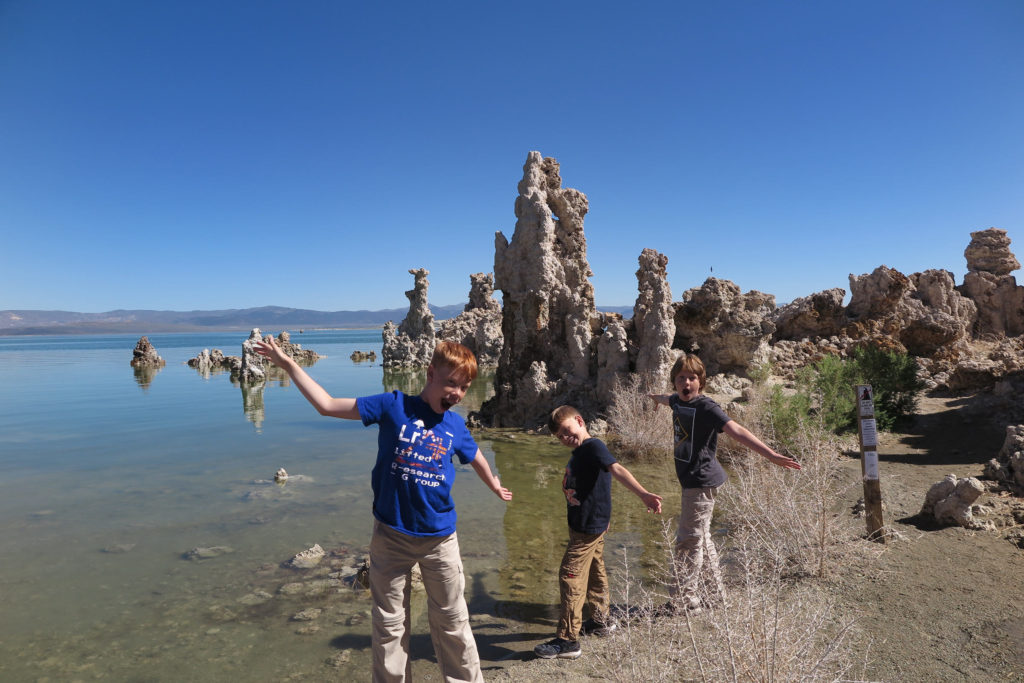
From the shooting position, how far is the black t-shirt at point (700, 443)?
399 cm

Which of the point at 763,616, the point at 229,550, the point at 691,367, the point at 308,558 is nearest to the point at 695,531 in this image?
the point at 691,367

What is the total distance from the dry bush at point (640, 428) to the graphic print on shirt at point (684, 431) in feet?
20.3

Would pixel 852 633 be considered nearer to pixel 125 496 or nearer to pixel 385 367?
pixel 125 496

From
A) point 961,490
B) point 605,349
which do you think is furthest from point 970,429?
point 605,349

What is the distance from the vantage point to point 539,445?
12.6m

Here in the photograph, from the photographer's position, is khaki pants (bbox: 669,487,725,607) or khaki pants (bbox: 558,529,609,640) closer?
khaki pants (bbox: 558,529,609,640)

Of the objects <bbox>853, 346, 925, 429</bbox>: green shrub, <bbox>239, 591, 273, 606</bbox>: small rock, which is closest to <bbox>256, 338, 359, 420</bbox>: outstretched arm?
<bbox>239, 591, 273, 606</bbox>: small rock

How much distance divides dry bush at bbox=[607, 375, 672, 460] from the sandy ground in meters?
4.32

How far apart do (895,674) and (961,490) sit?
3.26 metres

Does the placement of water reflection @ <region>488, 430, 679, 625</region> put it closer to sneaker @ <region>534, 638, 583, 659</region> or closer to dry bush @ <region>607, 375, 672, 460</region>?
dry bush @ <region>607, 375, 672, 460</region>

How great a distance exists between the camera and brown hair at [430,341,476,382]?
2904 mm

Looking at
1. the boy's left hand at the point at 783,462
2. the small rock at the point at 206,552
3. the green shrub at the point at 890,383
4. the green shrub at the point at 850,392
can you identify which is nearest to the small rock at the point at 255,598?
the small rock at the point at 206,552

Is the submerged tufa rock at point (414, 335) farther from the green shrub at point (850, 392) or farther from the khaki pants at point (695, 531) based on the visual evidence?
the khaki pants at point (695, 531)

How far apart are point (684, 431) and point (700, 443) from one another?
0.15 metres
